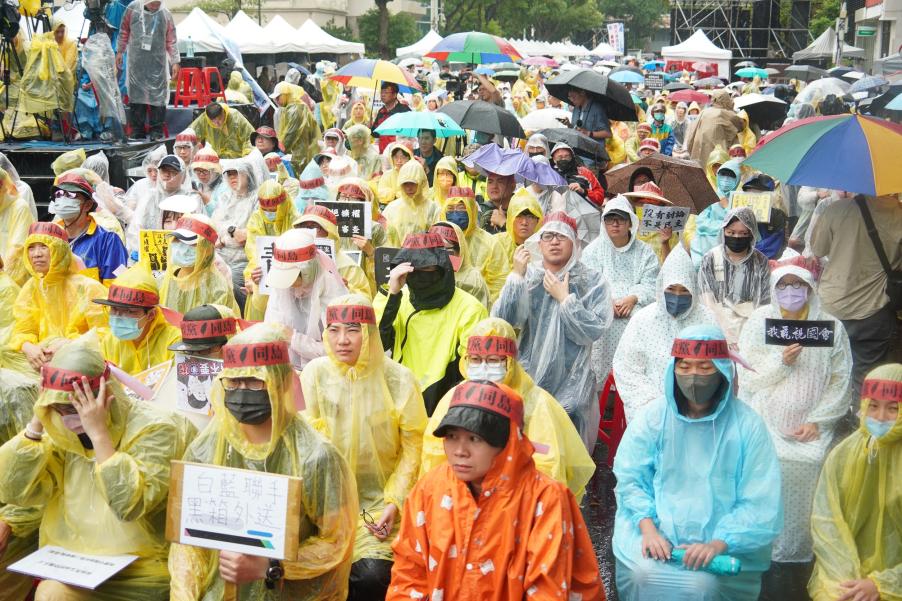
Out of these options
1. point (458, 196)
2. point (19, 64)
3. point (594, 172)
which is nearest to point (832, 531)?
point (458, 196)

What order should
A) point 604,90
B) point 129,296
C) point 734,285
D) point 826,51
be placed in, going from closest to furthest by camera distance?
point 129,296, point 734,285, point 604,90, point 826,51

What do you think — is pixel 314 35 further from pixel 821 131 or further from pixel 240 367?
pixel 240 367

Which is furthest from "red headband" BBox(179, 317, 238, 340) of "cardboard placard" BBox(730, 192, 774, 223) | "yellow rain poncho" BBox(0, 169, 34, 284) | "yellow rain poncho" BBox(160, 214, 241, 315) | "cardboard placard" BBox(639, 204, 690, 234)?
"cardboard placard" BBox(730, 192, 774, 223)

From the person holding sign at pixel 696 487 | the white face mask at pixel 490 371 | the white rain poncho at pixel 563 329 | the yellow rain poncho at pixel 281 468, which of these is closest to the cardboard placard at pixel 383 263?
the white rain poncho at pixel 563 329

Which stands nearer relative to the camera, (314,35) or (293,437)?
(293,437)

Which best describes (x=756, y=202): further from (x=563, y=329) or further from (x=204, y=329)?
(x=204, y=329)

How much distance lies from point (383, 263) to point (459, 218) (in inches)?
74.7

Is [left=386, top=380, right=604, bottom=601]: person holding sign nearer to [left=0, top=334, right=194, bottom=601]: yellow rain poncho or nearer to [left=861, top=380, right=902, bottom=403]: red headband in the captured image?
[left=0, top=334, right=194, bottom=601]: yellow rain poncho

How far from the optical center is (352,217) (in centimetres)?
921

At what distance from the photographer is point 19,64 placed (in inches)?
607

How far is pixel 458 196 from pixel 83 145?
773cm

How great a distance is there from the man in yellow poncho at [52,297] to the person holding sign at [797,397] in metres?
4.28

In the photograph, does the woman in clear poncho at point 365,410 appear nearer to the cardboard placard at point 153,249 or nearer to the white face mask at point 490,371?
the white face mask at point 490,371

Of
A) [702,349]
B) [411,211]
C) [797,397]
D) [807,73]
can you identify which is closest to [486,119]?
[411,211]
